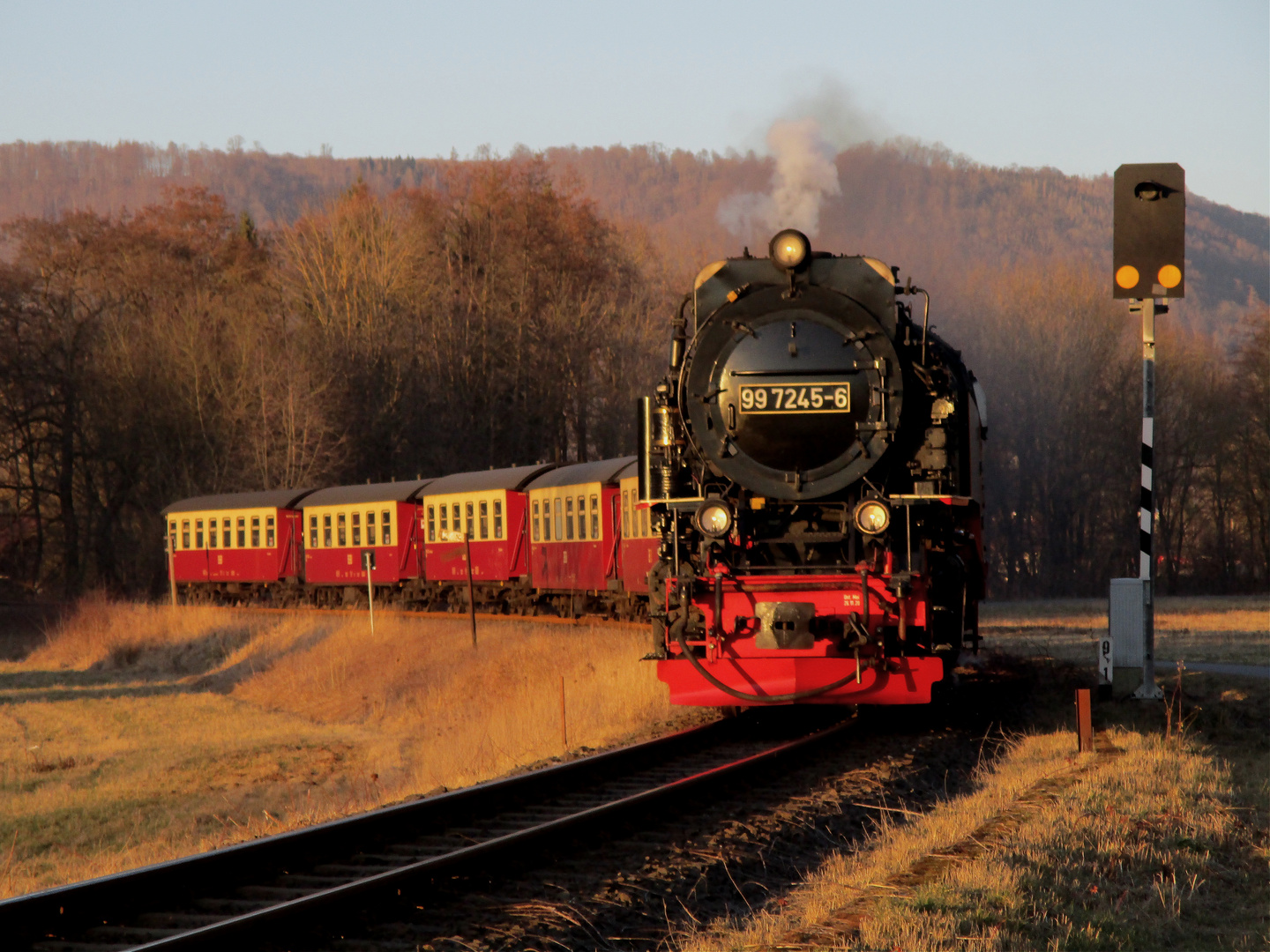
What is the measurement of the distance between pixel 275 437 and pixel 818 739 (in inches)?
1445

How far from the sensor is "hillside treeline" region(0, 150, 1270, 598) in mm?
46969

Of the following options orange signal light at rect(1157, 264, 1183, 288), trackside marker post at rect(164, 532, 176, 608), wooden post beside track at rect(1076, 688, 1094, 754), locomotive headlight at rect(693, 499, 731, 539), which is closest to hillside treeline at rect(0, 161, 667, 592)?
trackside marker post at rect(164, 532, 176, 608)

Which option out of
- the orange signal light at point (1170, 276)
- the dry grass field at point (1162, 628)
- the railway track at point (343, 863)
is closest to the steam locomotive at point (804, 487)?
the railway track at point (343, 863)

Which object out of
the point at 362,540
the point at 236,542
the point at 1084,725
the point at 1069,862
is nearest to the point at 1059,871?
the point at 1069,862

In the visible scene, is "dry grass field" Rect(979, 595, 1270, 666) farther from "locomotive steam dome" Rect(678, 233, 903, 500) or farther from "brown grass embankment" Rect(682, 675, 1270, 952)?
"brown grass embankment" Rect(682, 675, 1270, 952)

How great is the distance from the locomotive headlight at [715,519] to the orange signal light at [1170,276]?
5.32 metres

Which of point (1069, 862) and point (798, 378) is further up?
point (798, 378)

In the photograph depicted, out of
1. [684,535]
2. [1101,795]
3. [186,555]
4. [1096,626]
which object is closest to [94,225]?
[186,555]

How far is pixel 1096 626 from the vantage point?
2762 centimetres

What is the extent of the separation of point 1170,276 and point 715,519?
18.1ft

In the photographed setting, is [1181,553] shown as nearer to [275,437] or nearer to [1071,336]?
[1071,336]

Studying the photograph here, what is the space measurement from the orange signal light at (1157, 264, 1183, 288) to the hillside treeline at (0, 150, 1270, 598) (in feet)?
109

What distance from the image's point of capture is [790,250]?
11016mm

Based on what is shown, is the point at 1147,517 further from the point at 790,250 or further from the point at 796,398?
the point at 790,250
